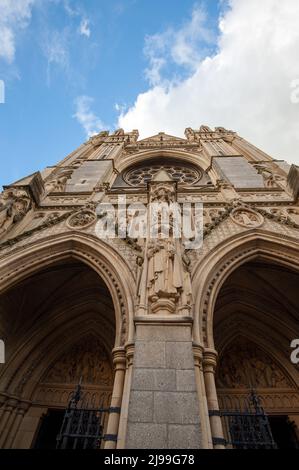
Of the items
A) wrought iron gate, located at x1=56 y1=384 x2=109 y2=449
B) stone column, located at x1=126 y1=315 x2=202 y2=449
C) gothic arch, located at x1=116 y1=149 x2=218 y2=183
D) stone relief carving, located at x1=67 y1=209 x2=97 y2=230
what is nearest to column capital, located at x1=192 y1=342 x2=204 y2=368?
stone column, located at x1=126 y1=315 x2=202 y2=449

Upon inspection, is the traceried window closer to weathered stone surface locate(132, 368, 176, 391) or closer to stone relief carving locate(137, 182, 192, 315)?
stone relief carving locate(137, 182, 192, 315)

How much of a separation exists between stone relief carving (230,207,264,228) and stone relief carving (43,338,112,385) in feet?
17.6

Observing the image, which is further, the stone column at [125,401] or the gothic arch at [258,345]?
the gothic arch at [258,345]

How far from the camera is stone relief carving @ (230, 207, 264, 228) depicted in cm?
635

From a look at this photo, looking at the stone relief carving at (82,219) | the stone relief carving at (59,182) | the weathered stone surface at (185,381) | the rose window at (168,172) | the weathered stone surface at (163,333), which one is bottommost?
the weathered stone surface at (185,381)

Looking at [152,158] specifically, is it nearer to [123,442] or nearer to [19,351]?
[19,351]

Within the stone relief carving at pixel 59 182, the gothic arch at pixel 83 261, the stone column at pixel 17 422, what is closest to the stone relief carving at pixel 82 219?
the gothic arch at pixel 83 261

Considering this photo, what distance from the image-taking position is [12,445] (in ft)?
17.7

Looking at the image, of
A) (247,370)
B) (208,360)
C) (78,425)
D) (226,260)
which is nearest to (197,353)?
(208,360)

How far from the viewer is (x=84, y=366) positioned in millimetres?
6961

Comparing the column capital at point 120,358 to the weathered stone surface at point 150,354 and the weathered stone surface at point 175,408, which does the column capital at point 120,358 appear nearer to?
the weathered stone surface at point 150,354

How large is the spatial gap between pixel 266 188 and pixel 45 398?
9174 millimetres

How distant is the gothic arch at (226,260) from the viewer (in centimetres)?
434

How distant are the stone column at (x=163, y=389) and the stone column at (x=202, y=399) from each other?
0.28 metres
